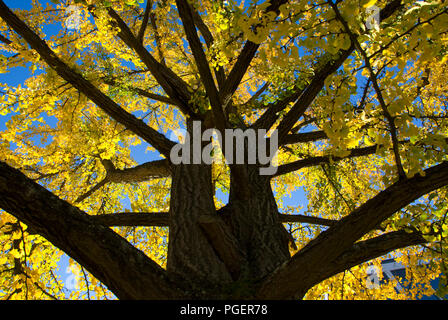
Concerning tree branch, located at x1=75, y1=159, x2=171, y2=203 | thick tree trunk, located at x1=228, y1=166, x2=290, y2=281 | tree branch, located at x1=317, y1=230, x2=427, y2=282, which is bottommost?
tree branch, located at x1=317, y1=230, x2=427, y2=282

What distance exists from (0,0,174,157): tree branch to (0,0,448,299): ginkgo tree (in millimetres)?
17

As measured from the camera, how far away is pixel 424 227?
1.85 meters

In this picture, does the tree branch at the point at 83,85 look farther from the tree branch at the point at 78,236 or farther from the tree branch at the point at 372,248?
the tree branch at the point at 372,248

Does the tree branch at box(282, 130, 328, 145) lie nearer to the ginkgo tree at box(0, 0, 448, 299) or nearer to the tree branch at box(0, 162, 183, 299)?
the ginkgo tree at box(0, 0, 448, 299)

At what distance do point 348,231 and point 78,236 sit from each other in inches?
64.5

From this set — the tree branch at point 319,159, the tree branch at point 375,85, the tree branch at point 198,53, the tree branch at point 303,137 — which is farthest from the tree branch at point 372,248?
the tree branch at point 303,137

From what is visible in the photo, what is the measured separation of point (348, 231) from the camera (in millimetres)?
1861

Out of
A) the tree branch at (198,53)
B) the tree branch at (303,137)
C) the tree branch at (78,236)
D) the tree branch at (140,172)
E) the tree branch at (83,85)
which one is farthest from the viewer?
the tree branch at (303,137)

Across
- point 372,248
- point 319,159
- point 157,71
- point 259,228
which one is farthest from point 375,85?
point 157,71

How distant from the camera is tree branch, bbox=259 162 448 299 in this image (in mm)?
1824

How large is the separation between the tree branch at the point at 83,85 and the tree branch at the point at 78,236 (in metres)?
1.71

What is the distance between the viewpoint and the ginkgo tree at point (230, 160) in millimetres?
1674

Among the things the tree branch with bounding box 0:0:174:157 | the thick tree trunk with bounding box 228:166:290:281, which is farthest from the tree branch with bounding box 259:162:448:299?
the tree branch with bounding box 0:0:174:157
